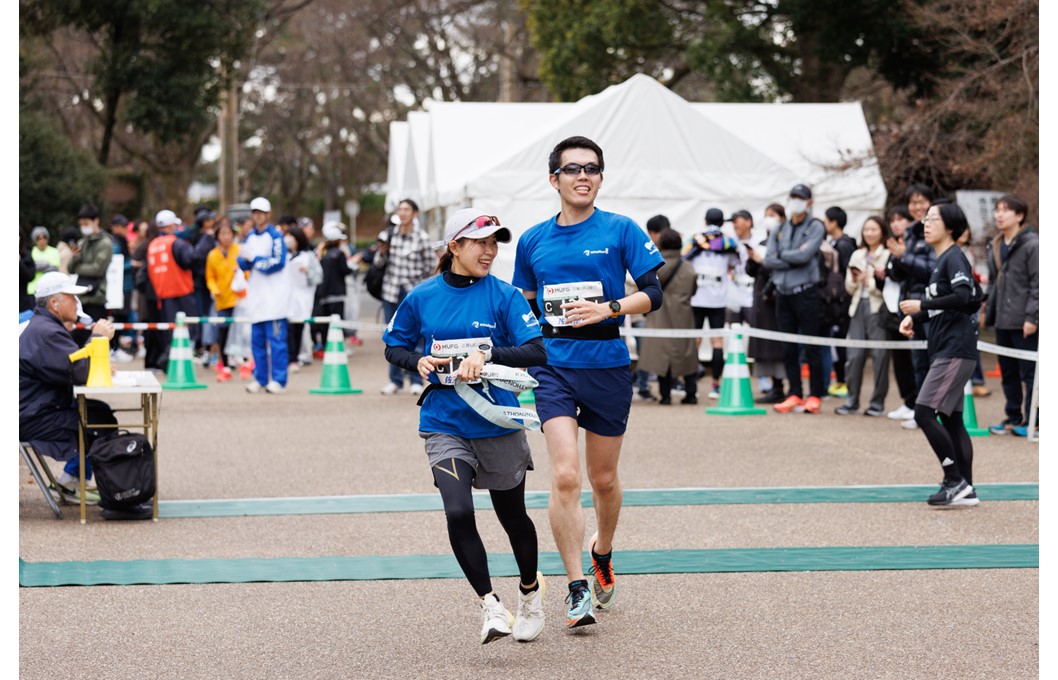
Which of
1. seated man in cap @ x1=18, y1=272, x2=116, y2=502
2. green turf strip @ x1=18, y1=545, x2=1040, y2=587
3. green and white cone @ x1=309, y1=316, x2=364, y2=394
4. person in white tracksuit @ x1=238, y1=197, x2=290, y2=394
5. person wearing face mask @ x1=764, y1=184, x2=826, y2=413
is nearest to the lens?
green turf strip @ x1=18, y1=545, x2=1040, y2=587

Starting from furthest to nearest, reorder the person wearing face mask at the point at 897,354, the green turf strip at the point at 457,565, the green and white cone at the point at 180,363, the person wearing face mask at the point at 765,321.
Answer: the green and white cone at the point at 180,363, the person wearing face mask at the point at 765,321, the person wearing face mask at the point at 897,354, the green turf strip at the point at 457,565

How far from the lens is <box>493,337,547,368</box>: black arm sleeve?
5.70 metres

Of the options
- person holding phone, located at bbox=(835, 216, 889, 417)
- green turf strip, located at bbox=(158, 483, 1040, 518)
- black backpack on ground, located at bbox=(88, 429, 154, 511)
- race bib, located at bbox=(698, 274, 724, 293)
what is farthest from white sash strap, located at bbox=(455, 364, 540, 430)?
race bib, located at bbox=(698, 274, 724, 293)

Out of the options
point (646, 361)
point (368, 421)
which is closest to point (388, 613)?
point (368, 421)

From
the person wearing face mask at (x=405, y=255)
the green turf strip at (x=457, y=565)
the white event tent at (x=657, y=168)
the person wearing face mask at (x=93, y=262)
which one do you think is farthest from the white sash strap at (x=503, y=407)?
the person wearing face mask at (x=93, y=262)

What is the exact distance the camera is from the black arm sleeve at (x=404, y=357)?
573 cm

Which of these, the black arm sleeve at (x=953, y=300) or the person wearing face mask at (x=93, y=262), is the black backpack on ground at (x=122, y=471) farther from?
the person wearing face mask at (x=93, y=262)

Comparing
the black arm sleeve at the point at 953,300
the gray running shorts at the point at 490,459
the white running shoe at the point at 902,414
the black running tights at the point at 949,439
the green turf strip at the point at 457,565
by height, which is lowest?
the green turf strip at the point at 457,565

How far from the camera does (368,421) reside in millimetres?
13797

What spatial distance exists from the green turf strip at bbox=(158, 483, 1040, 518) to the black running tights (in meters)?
0.42

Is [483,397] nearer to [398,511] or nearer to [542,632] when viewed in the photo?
[542,632]

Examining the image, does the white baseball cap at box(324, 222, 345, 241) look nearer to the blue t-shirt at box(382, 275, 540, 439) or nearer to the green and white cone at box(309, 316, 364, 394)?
the green and white cone at box(309, 316, 364, 394)

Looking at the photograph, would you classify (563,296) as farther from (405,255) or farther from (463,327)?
(405,255)

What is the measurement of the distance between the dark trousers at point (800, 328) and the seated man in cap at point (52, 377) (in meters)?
7.37
